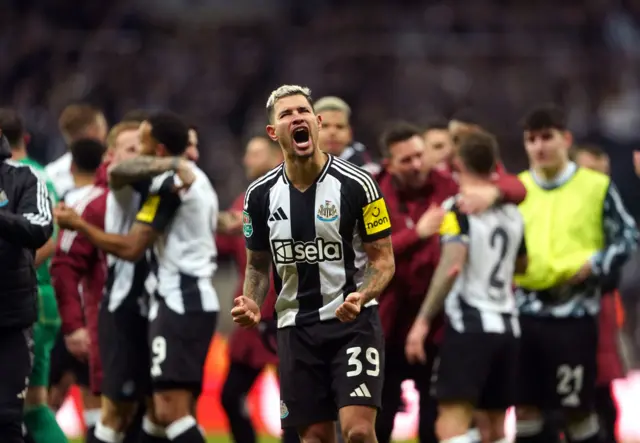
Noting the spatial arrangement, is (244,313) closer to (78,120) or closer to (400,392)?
(400,392)

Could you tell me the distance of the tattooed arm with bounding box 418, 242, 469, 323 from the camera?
7.69 meters

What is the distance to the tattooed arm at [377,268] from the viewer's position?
623cm

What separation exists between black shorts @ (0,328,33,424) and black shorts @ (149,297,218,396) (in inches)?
40.8

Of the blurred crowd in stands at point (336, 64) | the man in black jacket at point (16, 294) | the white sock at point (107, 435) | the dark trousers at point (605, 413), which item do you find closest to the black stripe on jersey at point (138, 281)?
the white sock at point (107, 435)

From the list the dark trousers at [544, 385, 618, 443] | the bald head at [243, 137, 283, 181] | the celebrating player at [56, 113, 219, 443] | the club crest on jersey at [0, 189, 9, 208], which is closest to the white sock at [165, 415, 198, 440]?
the celebrating player at [56, 113, 219, 443]

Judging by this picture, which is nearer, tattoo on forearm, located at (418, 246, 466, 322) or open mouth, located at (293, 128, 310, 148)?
open mouth, located at (293, 128, 310, 148)

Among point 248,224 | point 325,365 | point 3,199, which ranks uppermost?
point 3,199

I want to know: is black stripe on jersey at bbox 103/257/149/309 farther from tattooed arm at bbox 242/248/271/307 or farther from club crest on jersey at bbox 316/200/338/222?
club crest on jersey at bbox 316/200/338/222

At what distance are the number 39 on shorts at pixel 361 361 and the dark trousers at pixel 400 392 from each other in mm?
1893

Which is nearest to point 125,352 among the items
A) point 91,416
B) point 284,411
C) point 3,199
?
point 91,416

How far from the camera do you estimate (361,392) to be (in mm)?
6266

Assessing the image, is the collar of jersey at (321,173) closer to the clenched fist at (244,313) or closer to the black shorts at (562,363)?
the clenched fist at (244,313)

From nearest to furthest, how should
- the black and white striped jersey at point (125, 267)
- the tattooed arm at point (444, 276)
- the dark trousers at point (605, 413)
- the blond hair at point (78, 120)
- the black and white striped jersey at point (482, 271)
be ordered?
the tattooed arm at point (444, 276) < the black and white striped jersey at point (482, 271) < the black and white striped jersey at point (125, 267) < the dark trousers at point (605, 413) < the blond hair at point (78, 120)

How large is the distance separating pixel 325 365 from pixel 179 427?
1.61 m
